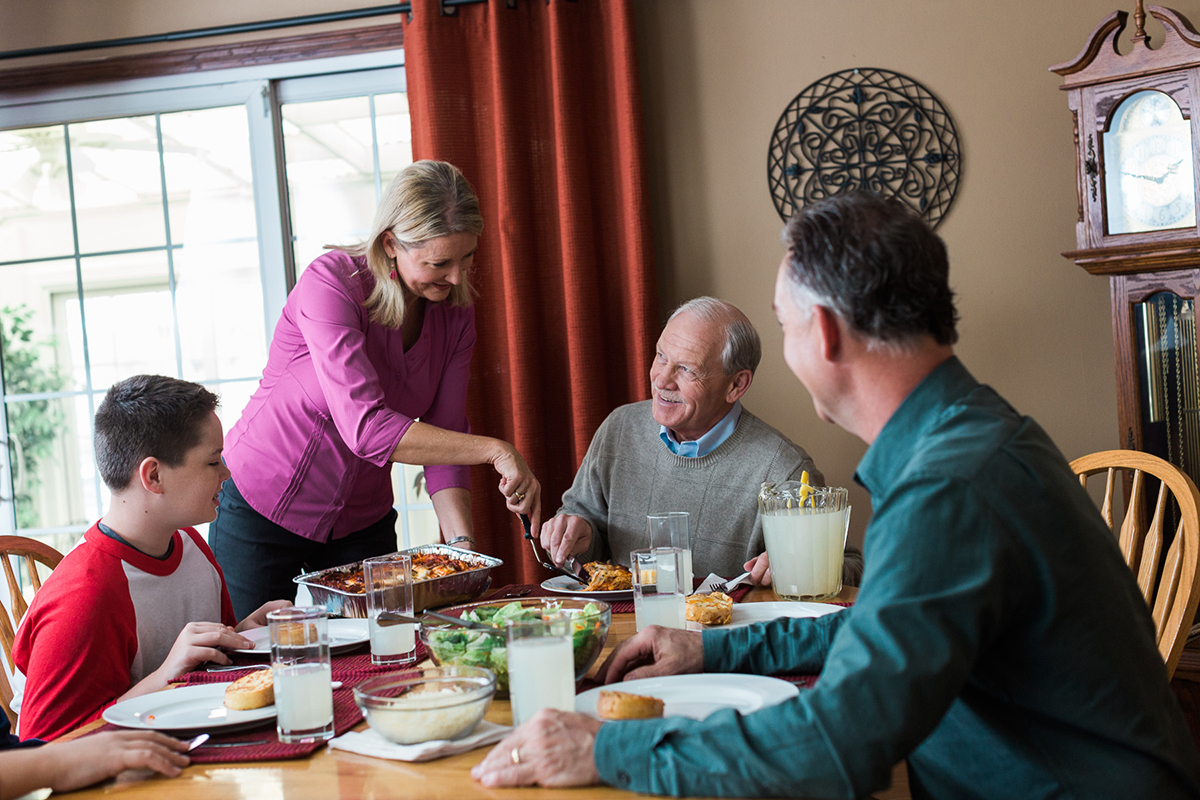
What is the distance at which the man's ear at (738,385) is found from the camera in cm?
229

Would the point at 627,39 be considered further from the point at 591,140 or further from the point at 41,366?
the point at 41,366

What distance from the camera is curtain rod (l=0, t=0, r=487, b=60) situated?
307 cm

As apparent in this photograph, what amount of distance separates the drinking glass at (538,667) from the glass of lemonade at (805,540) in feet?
2.35

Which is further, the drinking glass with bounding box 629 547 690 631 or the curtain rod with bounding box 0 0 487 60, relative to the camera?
the curtain rod with bounding box 0 0 487 60

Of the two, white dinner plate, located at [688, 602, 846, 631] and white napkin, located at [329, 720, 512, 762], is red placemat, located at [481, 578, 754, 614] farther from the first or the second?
white napkin, located at [329, 720, 512, 762]

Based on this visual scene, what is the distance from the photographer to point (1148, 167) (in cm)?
247

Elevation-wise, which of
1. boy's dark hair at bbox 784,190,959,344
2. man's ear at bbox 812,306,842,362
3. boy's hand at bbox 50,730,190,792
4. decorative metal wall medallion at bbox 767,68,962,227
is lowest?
boy's hand at bbox 50,730,190,792

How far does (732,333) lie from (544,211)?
976mm

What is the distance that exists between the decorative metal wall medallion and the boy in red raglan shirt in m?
1.84

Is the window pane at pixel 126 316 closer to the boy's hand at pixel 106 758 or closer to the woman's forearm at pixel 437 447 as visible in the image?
the woman's forearm at pixel 437 447

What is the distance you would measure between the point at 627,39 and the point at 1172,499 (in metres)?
1.96

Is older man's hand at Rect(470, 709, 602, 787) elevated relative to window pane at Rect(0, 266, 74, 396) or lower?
lower

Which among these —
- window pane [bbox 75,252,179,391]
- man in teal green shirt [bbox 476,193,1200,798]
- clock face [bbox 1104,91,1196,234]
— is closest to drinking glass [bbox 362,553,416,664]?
man in teal green shirt [bbox 476,193,1200,798]

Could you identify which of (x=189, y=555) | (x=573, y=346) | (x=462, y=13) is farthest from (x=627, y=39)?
(x=189, y=555)
